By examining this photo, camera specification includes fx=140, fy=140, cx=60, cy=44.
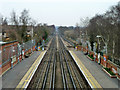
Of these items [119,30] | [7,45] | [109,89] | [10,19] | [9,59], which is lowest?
[109,89]

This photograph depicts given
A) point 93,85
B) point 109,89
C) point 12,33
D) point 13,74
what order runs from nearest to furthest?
point 109,89 → point 93,85 → point 13,74 → point 12,33

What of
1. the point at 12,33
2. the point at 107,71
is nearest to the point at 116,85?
the point at 107,71

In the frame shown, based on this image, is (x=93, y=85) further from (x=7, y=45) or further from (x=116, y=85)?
(x=7, y=45)

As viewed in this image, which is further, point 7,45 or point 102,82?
point 7,45

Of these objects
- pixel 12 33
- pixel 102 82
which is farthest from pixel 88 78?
pixel 12 33

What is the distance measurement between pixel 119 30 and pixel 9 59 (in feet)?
42.6

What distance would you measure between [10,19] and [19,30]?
10.6ft

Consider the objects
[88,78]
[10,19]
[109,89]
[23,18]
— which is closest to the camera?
[109,89]

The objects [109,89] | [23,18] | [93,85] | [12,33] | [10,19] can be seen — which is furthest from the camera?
[23,18]

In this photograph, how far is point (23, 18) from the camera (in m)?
35.6

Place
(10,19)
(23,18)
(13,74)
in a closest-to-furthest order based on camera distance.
→ (13,74) → (10,19) → (23,18)

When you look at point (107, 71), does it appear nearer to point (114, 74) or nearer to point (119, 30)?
point (114, 74)

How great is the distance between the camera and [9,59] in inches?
638

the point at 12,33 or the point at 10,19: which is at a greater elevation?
the point at 10,19
